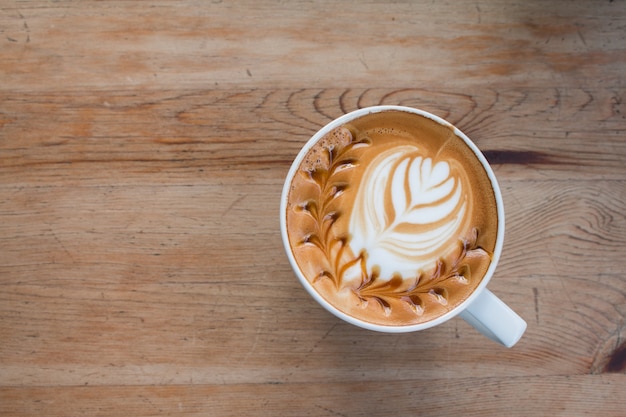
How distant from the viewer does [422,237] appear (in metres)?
0.64

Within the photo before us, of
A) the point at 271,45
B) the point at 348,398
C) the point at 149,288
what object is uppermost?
the point at 271,45

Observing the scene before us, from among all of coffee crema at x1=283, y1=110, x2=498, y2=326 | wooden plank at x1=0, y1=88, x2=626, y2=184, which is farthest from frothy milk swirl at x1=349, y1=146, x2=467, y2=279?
wooden plank at x1=0, y1=88, x2=626, y2=184

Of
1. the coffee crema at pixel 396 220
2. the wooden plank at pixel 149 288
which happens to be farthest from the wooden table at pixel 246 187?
the coffee crema at pixel 396 220

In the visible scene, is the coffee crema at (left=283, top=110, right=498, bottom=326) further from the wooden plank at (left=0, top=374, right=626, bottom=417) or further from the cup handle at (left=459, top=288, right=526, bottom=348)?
the wooden plank at (left=0, top=374, right=626, bottom=417)

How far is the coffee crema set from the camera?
2.08 ft

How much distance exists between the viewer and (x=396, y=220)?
640mm

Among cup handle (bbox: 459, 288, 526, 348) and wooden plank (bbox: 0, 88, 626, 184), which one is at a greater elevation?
wooden plank (bbox: 0, 88, 626, 184)

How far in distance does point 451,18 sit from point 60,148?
54 cm

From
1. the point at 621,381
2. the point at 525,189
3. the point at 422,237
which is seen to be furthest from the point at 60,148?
the point at 621,381

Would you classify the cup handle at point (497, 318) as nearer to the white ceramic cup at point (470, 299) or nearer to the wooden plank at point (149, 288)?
the white ceramic cup at point (470, 299)

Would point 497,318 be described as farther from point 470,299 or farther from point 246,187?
point 246,187

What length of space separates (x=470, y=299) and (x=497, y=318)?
0.04 metres

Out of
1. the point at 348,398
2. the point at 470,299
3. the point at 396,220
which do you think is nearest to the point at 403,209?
the point at 396,220

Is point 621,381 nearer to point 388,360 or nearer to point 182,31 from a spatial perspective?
point 388,360
